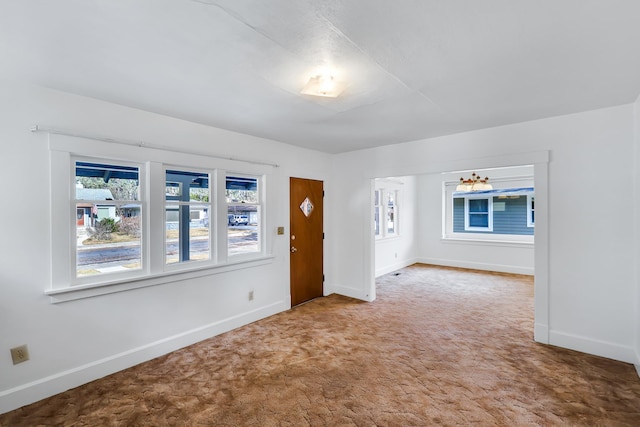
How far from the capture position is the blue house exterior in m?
6.98

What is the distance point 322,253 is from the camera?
508 centimetres

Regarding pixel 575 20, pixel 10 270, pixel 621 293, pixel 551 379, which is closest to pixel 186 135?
pixel 10 270

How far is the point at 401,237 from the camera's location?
7.30m

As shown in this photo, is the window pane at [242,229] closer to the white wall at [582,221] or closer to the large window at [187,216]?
the large window at [187,216]

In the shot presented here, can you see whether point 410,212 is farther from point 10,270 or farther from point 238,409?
A: point 10,270

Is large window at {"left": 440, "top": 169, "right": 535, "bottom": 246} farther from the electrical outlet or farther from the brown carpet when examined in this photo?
the electrical outlet

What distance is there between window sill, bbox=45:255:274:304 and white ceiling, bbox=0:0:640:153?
1.72m

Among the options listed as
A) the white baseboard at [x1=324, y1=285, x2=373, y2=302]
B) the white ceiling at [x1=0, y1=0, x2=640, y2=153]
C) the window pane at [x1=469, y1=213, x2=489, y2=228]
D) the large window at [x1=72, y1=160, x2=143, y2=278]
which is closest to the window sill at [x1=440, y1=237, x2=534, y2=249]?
the window pane at [x1=469, y1=213, x2=489, y2=228]

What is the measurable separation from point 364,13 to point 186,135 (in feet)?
8.25

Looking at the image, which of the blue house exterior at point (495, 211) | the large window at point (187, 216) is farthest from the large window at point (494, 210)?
the large window at point (187, 216)

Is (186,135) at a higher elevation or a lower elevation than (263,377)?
higher

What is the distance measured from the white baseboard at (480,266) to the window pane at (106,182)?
710cm

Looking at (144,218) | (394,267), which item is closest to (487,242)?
(394,267)

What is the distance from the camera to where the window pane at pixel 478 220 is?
24.7ft
